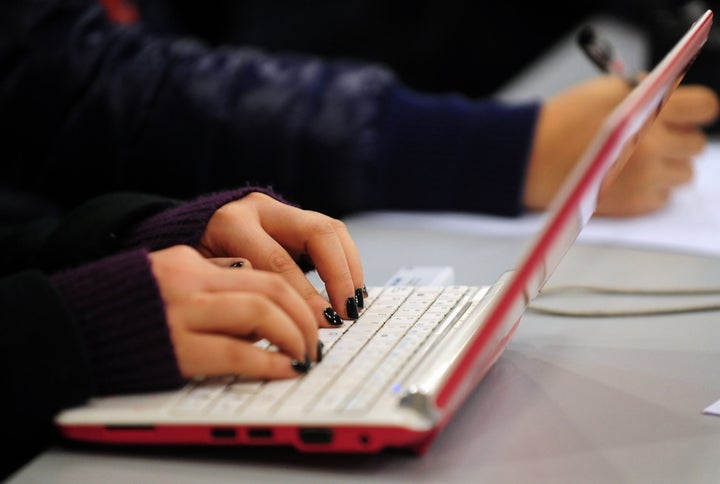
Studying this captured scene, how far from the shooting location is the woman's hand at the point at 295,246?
492mm

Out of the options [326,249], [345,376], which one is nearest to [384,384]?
[345,376]

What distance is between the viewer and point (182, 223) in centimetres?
55

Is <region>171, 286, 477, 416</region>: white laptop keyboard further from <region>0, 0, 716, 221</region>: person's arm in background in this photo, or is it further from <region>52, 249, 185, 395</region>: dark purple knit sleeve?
<region>0, 0, 716, 221</region>: person's arm in background

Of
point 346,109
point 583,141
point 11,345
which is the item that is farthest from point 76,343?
point 583,141

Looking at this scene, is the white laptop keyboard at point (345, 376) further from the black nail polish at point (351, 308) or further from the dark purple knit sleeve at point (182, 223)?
the dark purple knit sleeve at point (182, 223)

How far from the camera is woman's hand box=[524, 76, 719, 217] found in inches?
32.8

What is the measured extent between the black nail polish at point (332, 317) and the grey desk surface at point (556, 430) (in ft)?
0.25

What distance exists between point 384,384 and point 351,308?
0.33 ft

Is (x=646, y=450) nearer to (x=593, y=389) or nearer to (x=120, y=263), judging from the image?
(x=593, y=389)

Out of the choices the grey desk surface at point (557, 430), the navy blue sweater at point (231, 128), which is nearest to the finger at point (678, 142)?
the navy blue sweater at point (231, 128)

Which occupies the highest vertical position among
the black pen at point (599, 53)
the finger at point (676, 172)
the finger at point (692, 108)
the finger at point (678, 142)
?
the black pen at point (599, 53)

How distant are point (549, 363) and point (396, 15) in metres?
1.00

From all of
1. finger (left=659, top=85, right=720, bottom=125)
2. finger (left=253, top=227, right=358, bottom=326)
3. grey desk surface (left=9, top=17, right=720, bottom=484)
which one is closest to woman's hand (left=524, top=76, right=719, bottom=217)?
finger (left=659, top=85, right=720, bottom=125)

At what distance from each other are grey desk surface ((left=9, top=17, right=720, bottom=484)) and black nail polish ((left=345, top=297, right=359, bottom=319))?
6 centimetres
